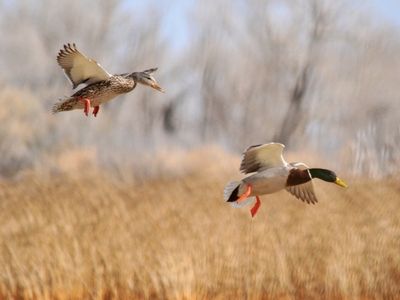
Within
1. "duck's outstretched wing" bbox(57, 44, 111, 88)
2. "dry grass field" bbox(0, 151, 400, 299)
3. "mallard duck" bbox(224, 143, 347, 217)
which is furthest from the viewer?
"dry grass field" bbox(0, 151, 400, 299)

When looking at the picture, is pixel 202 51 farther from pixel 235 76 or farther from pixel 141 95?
pixel 141 95

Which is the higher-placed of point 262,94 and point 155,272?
point 262,94

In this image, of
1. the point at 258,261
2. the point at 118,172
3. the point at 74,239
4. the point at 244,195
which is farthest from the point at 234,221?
the point at 244,195

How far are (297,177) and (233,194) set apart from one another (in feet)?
0.83

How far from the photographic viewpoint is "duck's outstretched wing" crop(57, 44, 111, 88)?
2.92 m

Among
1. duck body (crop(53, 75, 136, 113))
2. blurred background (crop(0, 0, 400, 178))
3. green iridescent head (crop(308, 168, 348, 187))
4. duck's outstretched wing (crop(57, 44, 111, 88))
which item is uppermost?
blurred background (crop(0, 0, 400, 178))

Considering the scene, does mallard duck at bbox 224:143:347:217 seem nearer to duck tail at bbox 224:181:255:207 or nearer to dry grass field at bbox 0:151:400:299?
duck tail at bbox 224:181:255:207

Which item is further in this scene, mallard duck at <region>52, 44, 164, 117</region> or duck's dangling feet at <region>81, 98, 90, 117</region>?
mallard duck at <region>52, 44, 164, 117</region>

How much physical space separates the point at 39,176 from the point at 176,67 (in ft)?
28.8

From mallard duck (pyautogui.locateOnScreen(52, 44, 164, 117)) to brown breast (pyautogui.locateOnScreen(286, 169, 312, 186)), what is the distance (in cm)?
64

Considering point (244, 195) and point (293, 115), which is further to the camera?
point (293, 115)

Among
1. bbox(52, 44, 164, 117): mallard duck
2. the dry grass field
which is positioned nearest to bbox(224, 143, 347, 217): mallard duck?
bbox(52, 44, 164, 117): mallard duck

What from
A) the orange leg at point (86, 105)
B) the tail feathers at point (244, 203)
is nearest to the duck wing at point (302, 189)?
the tail feathers at point (244, 203)

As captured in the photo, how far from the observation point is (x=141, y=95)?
14.4m
